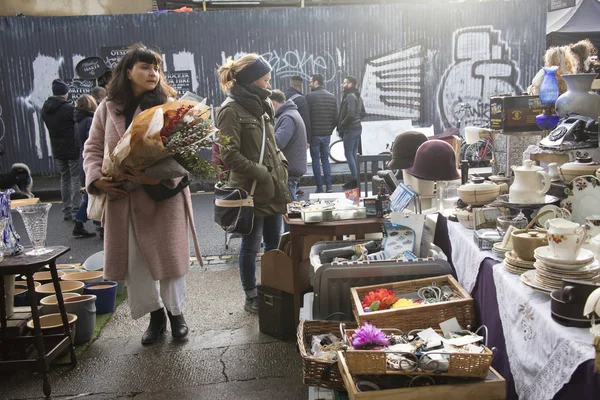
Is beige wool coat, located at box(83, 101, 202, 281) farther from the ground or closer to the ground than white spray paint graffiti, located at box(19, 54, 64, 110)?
closer to the ground

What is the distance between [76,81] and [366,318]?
11.5 m

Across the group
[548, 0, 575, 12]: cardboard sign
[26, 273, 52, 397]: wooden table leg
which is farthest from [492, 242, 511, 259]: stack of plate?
Answer: [548, 0, 575, 12]: cardboard sign

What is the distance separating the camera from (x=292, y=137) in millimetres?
6348

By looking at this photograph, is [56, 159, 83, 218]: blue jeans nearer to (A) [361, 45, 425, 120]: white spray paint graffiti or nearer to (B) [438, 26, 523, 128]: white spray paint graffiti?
(A) [361, 45, 425, 120]: white spray paint graffiti

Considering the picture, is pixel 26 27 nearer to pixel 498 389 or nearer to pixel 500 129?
pixel 500 129

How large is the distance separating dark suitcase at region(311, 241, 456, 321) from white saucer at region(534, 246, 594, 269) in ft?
3.28

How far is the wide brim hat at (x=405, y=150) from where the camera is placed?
4.21m

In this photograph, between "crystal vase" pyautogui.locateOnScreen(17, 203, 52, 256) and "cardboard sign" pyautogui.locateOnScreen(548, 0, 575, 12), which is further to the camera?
"cardboard sign" pyautogui.locateOnScreen(548, 0, 575, 12)

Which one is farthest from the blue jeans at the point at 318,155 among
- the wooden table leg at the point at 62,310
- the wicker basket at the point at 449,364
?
the wicker basket at the point at 449,364

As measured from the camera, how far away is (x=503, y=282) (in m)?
2.56

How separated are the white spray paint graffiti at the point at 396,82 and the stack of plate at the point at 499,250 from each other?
10.5 m

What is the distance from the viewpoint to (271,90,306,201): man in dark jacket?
6244 millimetres

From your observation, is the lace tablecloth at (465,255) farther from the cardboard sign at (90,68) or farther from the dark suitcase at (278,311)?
the cardboard sign at (90,68)

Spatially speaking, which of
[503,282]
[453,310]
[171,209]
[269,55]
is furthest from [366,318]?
[269,55]
